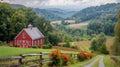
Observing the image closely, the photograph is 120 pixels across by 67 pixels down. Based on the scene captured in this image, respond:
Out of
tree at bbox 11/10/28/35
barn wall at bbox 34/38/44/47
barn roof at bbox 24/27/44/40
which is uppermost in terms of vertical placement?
tree at bbox 11/10/28/35

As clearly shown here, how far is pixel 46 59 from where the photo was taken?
90.8 ft

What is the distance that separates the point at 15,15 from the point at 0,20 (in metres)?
5.73

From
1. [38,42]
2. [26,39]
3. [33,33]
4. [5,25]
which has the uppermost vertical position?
[5,25]

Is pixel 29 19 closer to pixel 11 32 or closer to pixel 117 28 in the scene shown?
pixel 11 32

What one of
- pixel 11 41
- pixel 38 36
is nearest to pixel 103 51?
pixel 38 36

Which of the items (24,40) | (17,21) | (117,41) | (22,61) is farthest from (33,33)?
(22,61)

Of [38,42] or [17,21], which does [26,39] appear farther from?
[17,21]

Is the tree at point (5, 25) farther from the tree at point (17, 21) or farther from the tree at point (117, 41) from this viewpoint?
the tree at point (117, 41)

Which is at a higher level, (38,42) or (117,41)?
(117,41)

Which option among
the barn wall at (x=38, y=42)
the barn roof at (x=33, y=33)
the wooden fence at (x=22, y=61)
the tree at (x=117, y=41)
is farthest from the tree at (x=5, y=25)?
the wooden fence at (x=22, y=61)

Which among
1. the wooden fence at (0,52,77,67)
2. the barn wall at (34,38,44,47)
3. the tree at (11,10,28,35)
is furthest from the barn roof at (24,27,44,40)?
the wooden fence at (0,52,77,67)

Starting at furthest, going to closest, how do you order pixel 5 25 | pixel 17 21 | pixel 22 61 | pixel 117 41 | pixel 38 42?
pixel 17 21 → pixel 38 42 → pixel 5 25 → pixel 117 41 → pixel 22 61

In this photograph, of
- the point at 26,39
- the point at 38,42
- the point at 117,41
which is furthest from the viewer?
the point at 38,42

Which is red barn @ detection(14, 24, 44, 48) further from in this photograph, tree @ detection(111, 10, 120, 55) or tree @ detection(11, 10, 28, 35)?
tree @ detection(111, 10, 120, 55)
